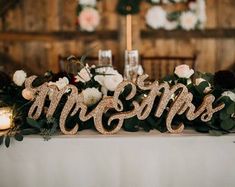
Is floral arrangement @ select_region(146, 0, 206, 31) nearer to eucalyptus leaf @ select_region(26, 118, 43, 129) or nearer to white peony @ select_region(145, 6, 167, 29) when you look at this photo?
white peony @ select_region(145, 6, 167, 29)

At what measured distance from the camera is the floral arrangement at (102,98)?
156 cm

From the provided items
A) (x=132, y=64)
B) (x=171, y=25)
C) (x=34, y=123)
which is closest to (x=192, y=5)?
(x=171, y=25)

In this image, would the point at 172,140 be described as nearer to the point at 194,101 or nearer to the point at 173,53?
the point at 194,101

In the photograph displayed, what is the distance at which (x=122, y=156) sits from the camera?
155 centimetres

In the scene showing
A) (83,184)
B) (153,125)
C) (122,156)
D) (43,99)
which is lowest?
(83,184)

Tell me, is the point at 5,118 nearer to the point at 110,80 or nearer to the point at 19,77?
the point at 19,77

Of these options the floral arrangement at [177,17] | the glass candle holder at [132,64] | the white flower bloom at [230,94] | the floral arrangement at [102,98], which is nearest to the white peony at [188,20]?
the floral arrangement at [177,17]

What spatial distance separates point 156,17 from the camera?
4918 millimetres

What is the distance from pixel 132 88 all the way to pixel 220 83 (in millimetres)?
334

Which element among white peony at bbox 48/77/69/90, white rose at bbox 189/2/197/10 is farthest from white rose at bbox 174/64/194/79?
white rose at bbox 189/2/197/10

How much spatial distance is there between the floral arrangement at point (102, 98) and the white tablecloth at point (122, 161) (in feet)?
0.14

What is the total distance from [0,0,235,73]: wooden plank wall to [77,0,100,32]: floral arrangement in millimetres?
64

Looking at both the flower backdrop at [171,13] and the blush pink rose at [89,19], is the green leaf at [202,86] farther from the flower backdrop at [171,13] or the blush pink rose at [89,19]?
the blush pink rose at [89,19]

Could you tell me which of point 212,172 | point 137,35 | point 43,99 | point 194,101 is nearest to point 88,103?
point 43,99
